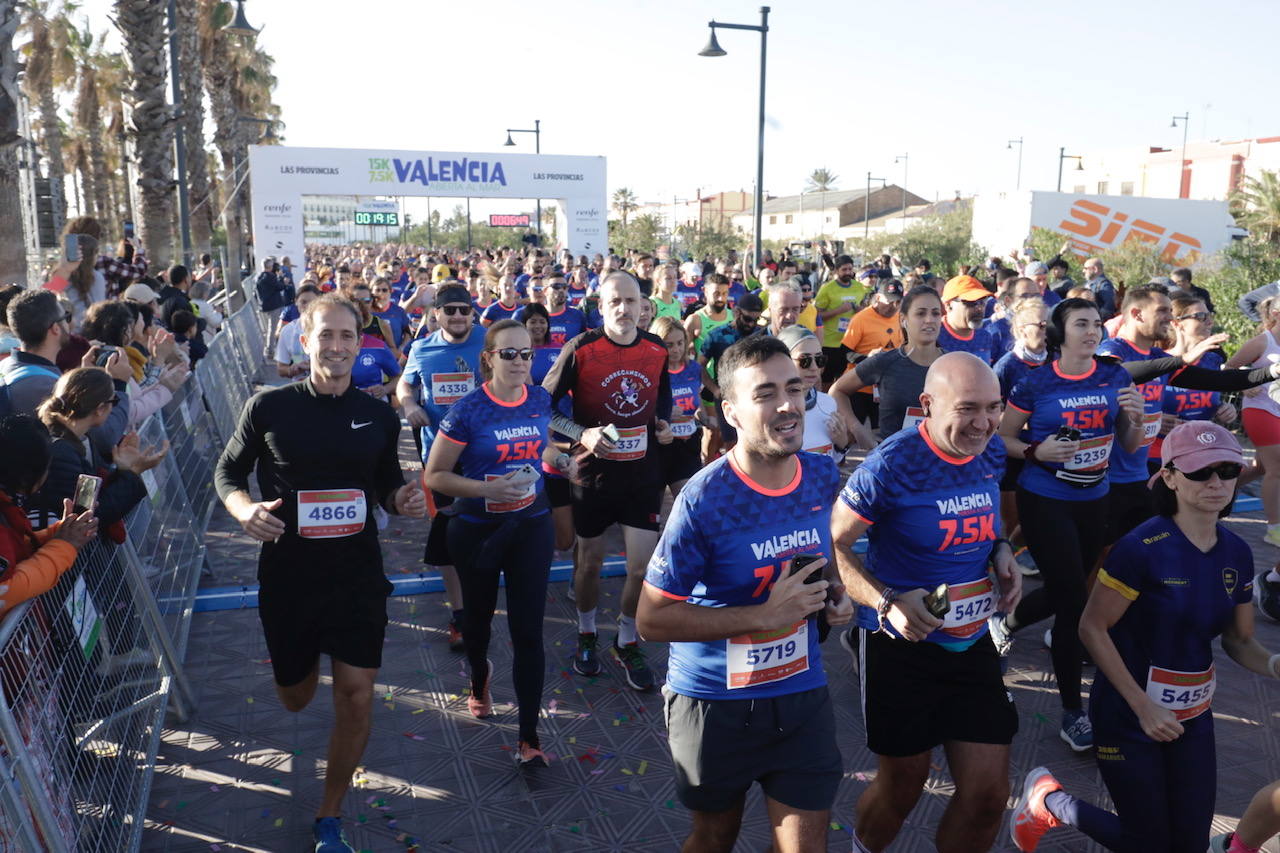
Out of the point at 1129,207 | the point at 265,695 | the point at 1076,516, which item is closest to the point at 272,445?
the point at 265,695

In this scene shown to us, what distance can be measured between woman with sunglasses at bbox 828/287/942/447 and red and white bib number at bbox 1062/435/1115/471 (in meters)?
0.94

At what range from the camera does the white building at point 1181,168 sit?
5603cm

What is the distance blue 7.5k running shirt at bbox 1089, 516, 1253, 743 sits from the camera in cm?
307

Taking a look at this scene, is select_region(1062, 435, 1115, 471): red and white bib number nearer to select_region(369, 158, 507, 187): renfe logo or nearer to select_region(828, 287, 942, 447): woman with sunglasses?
select_region(828, 287, 942, 447): woman with sunglasses

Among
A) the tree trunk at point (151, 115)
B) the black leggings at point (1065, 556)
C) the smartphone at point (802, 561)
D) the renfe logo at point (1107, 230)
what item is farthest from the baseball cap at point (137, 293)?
the renfe logo at point (1107, 230)

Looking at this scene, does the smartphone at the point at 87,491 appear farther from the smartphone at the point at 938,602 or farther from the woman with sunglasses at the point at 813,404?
the woman with sunglasses at the point at 813,404

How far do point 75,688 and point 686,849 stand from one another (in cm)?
230

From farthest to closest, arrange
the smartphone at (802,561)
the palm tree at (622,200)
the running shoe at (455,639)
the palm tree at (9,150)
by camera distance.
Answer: the palm tree at (622,200)
the palm tree at (9,150)
the running shoe at (455,639)
the smartphone at (802,561)

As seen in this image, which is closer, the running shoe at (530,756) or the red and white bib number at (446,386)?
the running shoe at (530,756)

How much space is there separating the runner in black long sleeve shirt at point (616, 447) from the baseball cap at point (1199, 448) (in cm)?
273

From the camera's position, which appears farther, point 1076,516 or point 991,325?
point 991,325

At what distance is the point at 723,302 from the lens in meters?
9.28

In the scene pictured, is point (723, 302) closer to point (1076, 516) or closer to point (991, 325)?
point (991, 325)

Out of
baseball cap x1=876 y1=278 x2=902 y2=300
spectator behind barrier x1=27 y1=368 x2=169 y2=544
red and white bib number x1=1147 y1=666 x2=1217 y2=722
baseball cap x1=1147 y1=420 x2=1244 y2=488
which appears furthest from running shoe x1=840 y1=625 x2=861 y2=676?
baseball cap x1=876 y1=278 x2=902 y2=300
